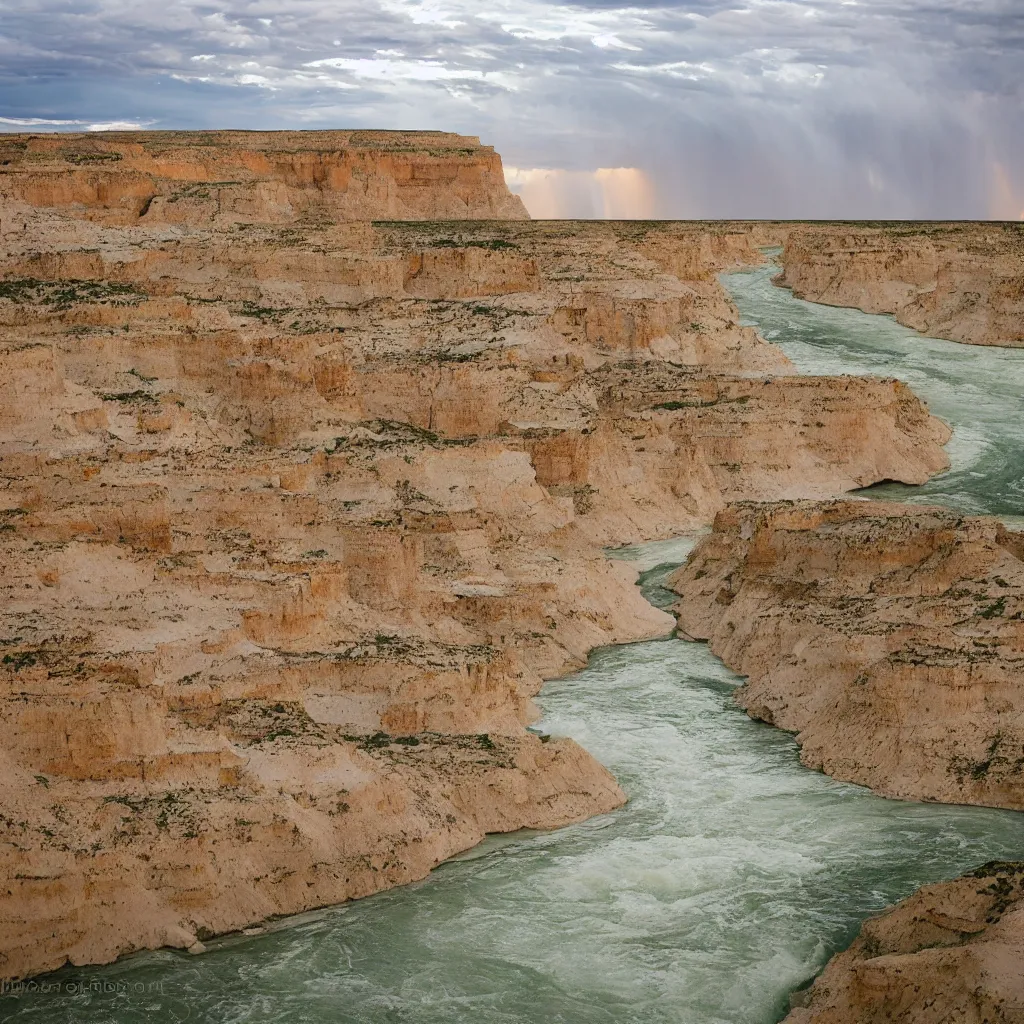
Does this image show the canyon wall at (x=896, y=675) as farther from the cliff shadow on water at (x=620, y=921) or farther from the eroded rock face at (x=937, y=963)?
the cliff shadow on water at (x=620, y=921)

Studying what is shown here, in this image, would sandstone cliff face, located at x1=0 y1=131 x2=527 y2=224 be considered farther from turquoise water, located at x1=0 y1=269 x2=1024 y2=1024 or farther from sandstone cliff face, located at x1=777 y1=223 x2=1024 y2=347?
turquoise water, located at x1=0 y1=269 x2=1024 y2=1024

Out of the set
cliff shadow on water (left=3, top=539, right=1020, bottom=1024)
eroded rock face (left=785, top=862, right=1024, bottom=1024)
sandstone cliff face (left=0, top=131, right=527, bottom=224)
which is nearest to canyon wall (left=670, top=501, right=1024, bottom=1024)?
eroded rock face (left=785, top=862, right=1024, bottom=1024)

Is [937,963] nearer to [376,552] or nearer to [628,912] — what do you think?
[628,912]

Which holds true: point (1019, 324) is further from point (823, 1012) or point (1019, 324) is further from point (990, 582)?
point (823, 1012)

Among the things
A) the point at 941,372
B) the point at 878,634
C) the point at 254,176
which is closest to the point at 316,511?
the point at 878,634

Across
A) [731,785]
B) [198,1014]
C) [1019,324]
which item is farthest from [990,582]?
[1019,324]
